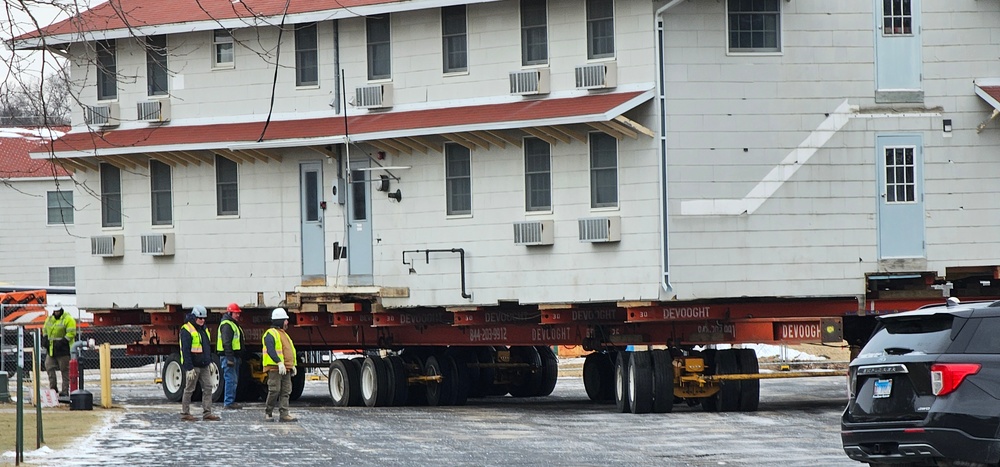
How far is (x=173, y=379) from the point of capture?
30.5 meters

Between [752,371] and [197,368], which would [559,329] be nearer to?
[752,371]

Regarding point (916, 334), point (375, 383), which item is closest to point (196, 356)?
point (375, 383)

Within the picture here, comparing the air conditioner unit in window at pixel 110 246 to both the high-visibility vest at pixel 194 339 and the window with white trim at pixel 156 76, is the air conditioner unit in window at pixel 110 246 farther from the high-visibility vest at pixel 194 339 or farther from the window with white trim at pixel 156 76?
the high-visibility vest at pixel 194 339

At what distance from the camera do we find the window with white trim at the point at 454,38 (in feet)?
85.7

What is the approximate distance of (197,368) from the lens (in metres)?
24.2

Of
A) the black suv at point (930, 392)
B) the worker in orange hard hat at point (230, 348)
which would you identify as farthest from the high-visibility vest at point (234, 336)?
the black suv at point (930, 392)

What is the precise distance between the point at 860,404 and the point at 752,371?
34.7 feet

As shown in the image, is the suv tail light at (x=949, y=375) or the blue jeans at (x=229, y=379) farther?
the blue jeans at (x=229, y=379)

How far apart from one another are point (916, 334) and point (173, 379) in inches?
777

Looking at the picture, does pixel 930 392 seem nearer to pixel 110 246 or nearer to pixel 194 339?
pixel 194 339

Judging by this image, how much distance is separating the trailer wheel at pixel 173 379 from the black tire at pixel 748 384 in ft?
37.6

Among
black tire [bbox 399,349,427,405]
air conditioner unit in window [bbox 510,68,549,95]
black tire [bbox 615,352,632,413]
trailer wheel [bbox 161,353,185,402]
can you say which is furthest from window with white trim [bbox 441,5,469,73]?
trailer wheel [bbox 161,353,185,402]

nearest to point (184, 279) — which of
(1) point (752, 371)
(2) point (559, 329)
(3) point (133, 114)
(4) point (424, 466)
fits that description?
(3) point (133, 114)

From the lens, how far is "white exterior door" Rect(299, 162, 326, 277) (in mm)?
27562
